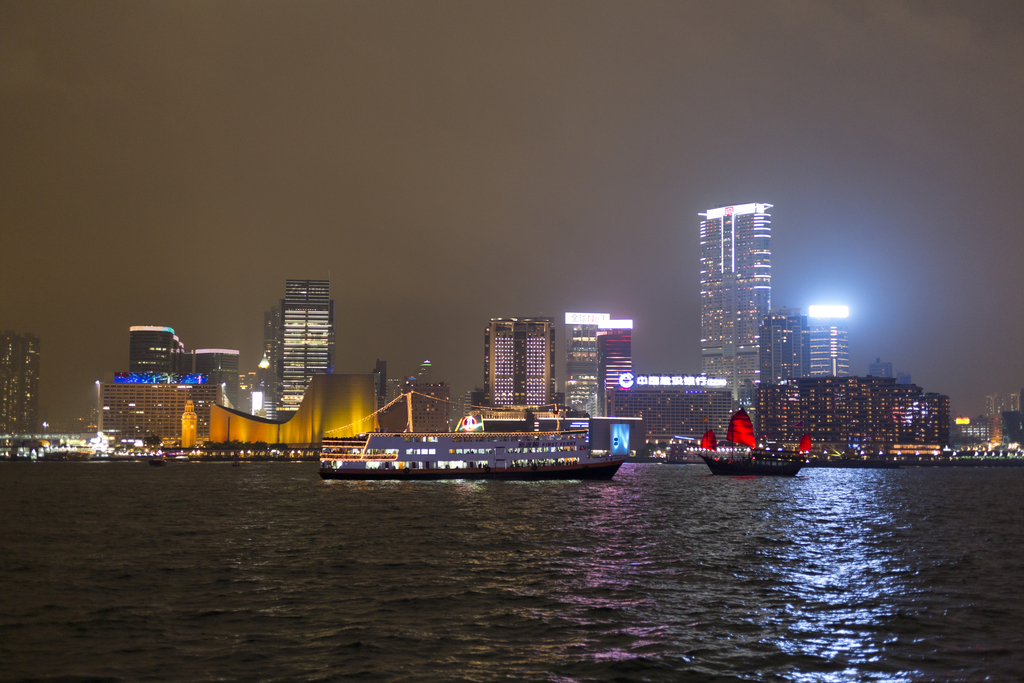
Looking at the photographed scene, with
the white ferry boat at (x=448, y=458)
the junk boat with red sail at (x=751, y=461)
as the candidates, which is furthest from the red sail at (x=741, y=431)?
the white ferry boat at (x=448, y=458)

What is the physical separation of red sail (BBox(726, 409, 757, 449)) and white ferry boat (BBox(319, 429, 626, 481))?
46333mm

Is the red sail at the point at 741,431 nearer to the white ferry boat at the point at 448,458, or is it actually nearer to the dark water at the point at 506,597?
the white ferry boat at the point at 448,458

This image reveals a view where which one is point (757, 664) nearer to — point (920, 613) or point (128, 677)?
point (920, 613)

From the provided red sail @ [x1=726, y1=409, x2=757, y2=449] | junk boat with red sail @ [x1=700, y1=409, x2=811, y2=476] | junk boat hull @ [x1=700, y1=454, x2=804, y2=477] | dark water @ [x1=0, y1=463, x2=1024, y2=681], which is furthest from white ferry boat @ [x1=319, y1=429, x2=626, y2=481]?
red sail @ [x1=726, y1=409, x2=757, y2=449]

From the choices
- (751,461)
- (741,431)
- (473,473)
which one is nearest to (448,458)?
(473,473)

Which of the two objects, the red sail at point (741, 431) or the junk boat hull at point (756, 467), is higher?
the red sail at point (741, 431)

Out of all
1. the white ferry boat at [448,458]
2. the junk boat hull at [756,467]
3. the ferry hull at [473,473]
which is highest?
the white ferry boat at [448,458]

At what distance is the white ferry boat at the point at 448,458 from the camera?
10625 cm

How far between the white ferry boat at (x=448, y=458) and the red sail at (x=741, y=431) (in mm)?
46333

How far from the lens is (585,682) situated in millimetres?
18500

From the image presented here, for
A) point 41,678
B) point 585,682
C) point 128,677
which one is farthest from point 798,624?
point 41,678

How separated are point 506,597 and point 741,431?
12768cm

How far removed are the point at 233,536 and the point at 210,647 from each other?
87.2ft

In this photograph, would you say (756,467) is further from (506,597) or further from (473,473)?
(506,597)
